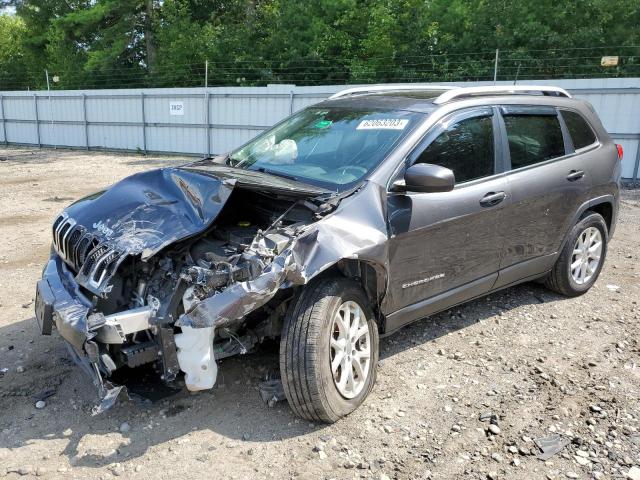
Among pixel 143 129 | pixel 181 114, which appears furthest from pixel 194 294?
pixel 143 129

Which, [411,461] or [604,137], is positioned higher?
[604,137]

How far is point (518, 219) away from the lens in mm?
4215

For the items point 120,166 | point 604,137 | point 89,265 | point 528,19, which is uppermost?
point 528,19

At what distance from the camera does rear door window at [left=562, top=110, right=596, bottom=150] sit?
4.87 meters

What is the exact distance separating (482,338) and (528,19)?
1593 cm

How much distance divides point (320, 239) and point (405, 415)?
1198 mm

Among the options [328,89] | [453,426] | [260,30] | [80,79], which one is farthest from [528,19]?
[80,79]

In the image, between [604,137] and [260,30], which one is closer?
[604,137]

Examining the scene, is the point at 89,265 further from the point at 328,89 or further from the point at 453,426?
the point at 328,89

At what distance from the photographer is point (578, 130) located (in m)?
4.95

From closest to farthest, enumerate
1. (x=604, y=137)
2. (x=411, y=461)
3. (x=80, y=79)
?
1. (x=411, y=461)
2. (x=604, y=137)
3. (x=80, y=79)

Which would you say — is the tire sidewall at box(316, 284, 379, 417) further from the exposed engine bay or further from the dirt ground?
the exposed engine bay

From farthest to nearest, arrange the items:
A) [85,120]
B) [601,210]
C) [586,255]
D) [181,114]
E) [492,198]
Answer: [85,120] < [181,114] < [601,210] < [586,255] < [492,198]

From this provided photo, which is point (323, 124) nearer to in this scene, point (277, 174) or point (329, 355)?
point (277, 174)
